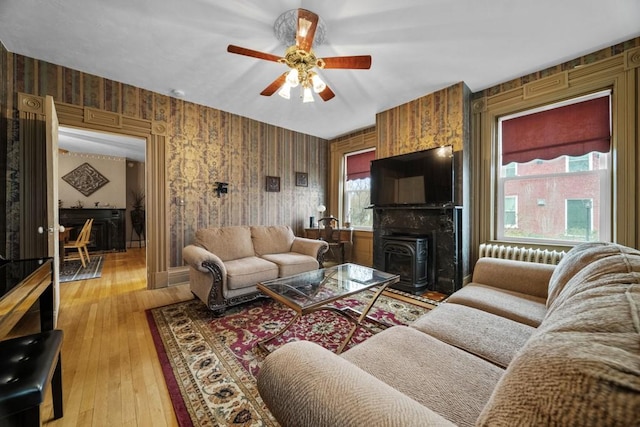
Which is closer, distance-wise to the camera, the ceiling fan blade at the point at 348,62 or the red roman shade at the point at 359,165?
the ceiling fan blade at the point at 348,62

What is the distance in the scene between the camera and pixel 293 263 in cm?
292

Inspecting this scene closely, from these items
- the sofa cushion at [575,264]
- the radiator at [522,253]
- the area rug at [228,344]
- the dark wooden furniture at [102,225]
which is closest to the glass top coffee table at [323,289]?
the area rug at [228,344]

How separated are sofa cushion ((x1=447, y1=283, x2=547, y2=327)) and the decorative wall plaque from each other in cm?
835

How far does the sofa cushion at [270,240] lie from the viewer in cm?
341

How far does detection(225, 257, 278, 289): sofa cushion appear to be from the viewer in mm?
2475

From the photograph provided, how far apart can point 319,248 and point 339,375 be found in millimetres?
2590

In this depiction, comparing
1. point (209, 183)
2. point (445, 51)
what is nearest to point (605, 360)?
point (445, 51)

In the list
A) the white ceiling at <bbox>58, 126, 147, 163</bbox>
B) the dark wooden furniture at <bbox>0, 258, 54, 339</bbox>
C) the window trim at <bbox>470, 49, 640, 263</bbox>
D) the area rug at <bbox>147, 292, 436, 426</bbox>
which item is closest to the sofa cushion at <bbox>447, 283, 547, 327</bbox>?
the area rug at <bbox>147, 292, 436, 426</bbox>

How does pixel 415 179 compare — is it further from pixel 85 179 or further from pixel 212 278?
pixel 85 179

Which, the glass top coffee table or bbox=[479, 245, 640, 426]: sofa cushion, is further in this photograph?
the glass top coffee table

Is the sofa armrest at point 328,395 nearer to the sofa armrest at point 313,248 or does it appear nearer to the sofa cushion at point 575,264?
the sofa cushion at point 575,264

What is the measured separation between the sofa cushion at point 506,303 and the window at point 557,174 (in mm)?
1637

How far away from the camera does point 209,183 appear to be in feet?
12.4

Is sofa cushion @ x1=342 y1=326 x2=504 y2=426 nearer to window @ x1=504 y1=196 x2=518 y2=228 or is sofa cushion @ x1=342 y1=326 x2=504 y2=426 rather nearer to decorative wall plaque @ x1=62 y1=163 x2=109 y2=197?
window @ x1=504 y1=196 x2=518 y2=228
